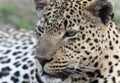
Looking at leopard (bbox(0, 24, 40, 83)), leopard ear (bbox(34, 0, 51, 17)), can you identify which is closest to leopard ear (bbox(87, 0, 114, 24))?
leopard ear (bbox(34, 0, 51, 17))

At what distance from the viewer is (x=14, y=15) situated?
1369 centimetres

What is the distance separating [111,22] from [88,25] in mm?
399

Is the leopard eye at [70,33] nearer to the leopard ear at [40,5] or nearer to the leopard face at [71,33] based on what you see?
the leopard face at [71,33]

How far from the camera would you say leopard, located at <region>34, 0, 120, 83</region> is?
6762 mm

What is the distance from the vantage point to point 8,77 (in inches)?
345

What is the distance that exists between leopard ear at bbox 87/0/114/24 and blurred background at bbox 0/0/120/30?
19.7ft

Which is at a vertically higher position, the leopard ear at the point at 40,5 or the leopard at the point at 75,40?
the leopard ear at the point at 40,5

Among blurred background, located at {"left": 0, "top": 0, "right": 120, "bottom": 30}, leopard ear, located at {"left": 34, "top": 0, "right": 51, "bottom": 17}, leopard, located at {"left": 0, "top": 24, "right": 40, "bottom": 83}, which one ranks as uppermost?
leopard ear, located at {"left": 34, "top": 0, "right": 51, "bottom": 17}

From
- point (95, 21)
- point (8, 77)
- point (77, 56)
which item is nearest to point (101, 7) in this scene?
point (95, 21)

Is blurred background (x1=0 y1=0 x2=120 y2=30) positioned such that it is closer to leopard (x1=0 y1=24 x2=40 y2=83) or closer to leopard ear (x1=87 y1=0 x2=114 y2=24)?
leopard (x1=0 y1=24 x2=40 y2=83)

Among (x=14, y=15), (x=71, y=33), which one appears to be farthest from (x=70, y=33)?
(x=14, y=15)

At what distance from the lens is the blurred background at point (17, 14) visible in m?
13.2

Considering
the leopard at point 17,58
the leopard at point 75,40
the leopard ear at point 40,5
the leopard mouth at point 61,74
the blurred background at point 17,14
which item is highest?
the leopard ear at point 40,5

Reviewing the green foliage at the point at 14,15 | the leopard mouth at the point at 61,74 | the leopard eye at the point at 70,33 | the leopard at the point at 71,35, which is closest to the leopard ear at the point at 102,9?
the leopard at the point at 71,35
